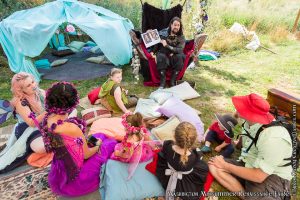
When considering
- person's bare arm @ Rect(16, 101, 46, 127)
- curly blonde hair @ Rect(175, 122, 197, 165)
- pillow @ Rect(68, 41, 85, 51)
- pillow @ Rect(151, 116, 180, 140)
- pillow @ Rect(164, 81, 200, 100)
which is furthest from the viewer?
pillow @ Rect(68, 41, 85, 51)

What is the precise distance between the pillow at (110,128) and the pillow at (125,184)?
69 cm

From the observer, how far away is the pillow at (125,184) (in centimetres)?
249

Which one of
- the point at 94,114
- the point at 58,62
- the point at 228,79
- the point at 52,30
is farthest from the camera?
the point at 58,62

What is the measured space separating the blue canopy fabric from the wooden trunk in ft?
11.6

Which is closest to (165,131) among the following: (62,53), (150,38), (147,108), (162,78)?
(147,108)

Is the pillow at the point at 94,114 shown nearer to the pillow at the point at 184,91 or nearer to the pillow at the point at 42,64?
the pillow at the point at 184,91

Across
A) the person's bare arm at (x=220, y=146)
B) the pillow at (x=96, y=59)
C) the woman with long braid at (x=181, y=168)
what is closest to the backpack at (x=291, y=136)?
the woman with long braid at (x=181, y=168)

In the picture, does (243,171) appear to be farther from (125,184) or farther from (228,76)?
(228,76)

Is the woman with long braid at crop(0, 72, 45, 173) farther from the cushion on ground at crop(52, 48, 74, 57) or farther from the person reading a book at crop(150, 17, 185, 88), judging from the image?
the cushion on ground at crop(52, 48, 74, 57)

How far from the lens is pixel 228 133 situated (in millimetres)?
3109

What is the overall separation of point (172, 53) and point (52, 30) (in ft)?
8.81

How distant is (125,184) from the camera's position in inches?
101

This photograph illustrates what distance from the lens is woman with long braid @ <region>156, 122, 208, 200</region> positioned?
228 cm

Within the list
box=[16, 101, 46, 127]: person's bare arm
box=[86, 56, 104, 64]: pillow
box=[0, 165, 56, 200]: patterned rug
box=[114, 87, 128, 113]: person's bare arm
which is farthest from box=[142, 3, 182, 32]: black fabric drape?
box=[0, 165, 56, 200]: patterned rug
